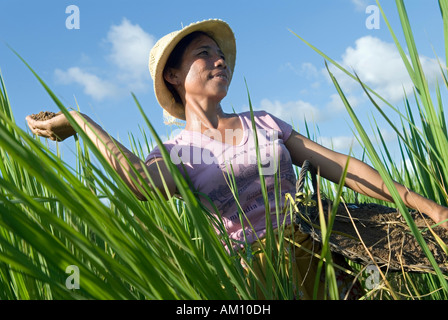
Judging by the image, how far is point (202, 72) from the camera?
162 cm

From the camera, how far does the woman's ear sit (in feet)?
5.80

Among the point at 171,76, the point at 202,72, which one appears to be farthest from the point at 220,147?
the point at 171,76

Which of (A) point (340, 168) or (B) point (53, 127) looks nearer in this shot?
(B) point (53, 127)

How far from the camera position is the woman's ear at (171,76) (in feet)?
5.80

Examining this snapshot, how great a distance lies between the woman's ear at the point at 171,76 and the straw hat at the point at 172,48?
0.8 inches

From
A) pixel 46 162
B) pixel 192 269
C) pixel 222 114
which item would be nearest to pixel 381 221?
pixel 222 114

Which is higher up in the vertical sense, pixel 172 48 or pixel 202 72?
pixel 172 48

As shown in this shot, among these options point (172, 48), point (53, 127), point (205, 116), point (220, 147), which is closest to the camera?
point (53, 127)

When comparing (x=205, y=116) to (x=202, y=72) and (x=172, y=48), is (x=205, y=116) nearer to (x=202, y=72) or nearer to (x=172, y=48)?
(x=202, y=72)

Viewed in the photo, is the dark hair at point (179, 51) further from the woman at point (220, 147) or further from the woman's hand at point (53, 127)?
the woman's hand at point (53, 127)

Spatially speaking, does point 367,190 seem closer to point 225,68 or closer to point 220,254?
point 225,68

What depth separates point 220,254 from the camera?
610mm

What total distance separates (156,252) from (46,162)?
19 cm

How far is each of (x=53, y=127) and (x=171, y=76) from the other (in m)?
0.55
